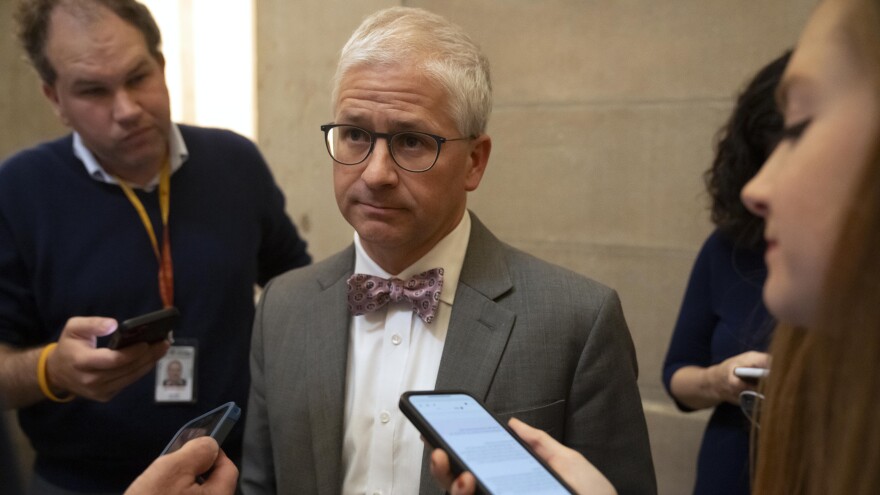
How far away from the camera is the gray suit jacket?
6.24 feet

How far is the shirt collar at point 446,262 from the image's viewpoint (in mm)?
2051

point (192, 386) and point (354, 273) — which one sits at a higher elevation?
point (354, 273)

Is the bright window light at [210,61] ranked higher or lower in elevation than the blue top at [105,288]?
higher

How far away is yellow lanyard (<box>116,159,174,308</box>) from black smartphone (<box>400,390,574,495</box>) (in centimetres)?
135

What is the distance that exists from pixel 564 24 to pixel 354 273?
196 cm

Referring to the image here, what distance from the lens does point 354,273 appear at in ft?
7.03

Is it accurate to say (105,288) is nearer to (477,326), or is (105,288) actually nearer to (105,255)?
(105,255)

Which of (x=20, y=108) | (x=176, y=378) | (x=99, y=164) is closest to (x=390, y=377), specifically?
(x=176, y=378)

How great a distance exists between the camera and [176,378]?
2.59 meters

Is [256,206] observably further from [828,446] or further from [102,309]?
[828,446]

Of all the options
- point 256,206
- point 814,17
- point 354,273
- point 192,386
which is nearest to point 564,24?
point 256,206

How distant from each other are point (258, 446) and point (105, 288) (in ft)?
2.80

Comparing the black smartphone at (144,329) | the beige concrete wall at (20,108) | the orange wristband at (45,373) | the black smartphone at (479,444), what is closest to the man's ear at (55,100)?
the orange wristband at (45,373)

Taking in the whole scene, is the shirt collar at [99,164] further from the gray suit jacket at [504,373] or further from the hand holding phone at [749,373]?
the hand holding phone at [749,373]
